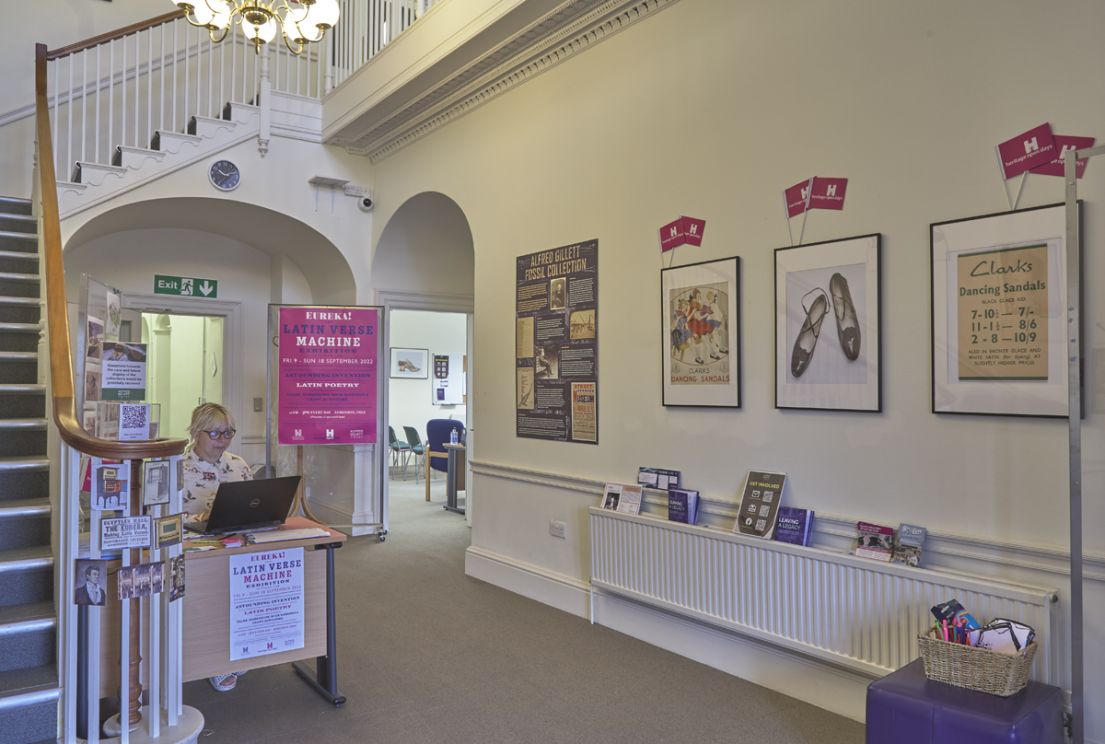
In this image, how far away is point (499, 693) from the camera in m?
3.51

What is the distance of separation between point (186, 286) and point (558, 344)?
4619mm

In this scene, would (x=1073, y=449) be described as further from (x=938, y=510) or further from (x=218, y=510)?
(x=218, y=510)

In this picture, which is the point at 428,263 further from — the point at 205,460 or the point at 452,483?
the point at 205,460

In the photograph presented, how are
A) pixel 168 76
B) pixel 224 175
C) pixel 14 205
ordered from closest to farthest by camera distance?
pixel 14 205, pixel 224 175, pixel 168 76

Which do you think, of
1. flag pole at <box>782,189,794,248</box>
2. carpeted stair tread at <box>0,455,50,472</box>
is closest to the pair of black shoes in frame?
flag pole at <box>782,189,794,248</box>

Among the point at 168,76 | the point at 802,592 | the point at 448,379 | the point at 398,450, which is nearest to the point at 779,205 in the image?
the point at 802,592

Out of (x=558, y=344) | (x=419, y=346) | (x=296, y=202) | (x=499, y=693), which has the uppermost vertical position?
(x=296, y=202)

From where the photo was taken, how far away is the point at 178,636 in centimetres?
274

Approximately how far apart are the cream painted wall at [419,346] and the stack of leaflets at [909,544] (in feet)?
30.2

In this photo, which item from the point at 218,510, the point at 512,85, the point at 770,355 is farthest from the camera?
the point at 512,85

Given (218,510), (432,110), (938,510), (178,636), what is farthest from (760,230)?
(432,110)

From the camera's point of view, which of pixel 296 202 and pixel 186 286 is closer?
pixel 296 202

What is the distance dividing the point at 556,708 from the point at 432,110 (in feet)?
15.1

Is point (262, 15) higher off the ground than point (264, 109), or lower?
lower
